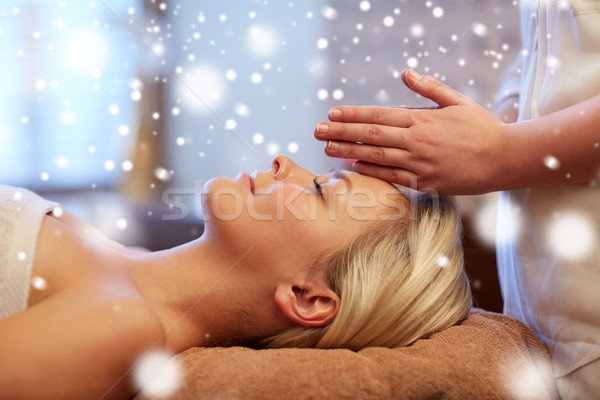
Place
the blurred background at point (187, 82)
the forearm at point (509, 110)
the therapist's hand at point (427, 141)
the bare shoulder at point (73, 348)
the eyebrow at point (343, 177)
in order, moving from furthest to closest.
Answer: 1. the blurred background at point (187, 82)
2. the forearm at point (509, 110)
3. the eyebrow at point (343, 177)
4. the therapist's hand at point (427, 141)
5. the bare shoulder at point (73, 348)

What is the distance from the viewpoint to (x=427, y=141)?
3.11ft

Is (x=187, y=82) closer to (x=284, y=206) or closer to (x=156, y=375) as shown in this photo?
(x=284, y=206)

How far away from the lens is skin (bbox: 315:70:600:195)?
837 mm

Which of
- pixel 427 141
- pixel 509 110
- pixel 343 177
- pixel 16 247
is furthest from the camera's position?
pixel 509 110

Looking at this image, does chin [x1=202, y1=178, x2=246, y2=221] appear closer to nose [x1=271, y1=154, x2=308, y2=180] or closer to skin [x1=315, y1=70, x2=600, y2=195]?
nose [x1=271, y1=154, x2=308, y2=180]

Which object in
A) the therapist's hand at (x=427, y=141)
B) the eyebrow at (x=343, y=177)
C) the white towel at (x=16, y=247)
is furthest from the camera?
the eyebrow at (x=343, y=177)

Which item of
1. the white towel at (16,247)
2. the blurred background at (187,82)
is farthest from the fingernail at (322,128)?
the blurred background at (187,82)

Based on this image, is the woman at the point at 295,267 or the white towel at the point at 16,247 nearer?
the white towel at the point at 16,247

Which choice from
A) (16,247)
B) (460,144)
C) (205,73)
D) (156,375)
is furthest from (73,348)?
(205,73)

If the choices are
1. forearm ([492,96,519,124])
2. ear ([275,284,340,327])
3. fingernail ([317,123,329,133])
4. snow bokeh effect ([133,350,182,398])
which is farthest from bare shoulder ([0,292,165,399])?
forearm ([492,96,519,124])

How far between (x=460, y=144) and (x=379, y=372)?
47 cm

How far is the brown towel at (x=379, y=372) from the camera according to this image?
71 centimetres

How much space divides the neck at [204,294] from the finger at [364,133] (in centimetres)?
33

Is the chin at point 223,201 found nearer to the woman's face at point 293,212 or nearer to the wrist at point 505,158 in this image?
the woman's face at point 293,212
